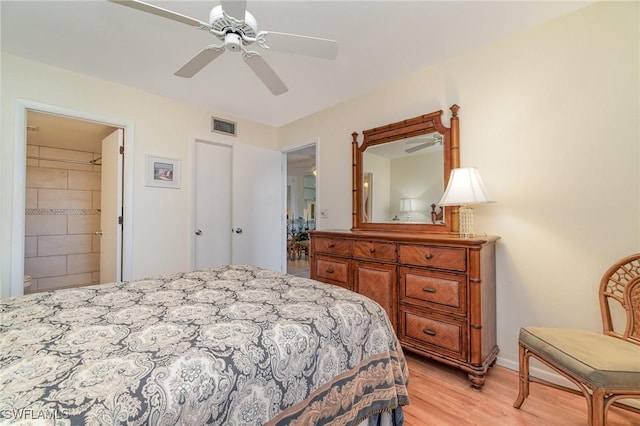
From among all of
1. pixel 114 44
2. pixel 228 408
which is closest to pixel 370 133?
pixel 114 44

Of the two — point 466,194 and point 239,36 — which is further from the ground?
point 239,36

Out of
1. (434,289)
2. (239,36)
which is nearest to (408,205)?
(434,289)

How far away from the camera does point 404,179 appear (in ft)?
8.53

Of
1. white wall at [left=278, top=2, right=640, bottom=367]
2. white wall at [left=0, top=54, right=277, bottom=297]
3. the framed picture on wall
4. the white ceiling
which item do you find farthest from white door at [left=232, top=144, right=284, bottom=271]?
white wall at [left=278, top=2, right=640, bottom=367]

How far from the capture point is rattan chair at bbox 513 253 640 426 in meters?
1.16

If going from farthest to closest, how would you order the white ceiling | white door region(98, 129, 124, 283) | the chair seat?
white door region(98, 129, 124, 283)
the white ceiling
the chair seat

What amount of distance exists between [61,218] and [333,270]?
456 cm

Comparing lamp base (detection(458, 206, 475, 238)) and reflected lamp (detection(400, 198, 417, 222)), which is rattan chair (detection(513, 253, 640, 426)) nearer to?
lamp base (detection(458, 206, 475, 238))

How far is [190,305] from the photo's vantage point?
123 cm

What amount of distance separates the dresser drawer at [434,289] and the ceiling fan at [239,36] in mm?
1634

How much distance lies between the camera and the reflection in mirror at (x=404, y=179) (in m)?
2.40

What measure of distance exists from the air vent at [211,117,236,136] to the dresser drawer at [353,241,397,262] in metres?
2.39

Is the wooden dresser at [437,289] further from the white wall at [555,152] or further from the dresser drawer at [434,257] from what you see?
the white wall at [555,152]

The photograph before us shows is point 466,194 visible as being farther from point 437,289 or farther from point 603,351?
point 603,351
